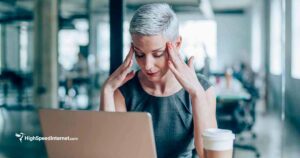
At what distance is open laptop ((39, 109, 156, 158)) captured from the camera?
62 centimetres

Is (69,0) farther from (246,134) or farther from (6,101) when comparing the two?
(246,134)

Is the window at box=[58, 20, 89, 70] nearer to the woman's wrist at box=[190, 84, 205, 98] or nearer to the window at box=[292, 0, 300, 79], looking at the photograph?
the window at box=[292, 0, 300, 79]

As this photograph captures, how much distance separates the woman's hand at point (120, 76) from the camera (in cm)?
86

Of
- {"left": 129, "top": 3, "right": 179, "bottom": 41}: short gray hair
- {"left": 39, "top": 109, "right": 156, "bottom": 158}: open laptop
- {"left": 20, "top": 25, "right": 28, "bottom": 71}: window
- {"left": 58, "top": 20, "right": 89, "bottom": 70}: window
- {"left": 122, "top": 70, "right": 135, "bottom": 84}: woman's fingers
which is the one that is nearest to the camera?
{"left": 39, "top": 109, "right": 156, "bottom": 158}: open laptop

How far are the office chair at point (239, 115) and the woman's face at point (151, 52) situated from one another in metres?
2.59

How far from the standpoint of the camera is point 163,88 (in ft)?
3.02

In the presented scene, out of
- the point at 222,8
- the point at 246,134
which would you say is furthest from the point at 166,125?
the point at 246,134

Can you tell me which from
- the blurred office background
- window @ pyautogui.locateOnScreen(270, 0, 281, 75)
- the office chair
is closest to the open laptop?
the blurred office background

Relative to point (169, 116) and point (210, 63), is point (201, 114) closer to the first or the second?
point (169, 116)

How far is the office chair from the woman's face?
2.59 meters

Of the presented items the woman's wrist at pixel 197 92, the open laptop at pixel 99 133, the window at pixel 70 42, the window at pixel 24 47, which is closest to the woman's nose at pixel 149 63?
the woman's wrist at pixel 197 92

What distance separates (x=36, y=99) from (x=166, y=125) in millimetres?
3709

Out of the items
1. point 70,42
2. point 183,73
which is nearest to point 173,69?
point 183,73

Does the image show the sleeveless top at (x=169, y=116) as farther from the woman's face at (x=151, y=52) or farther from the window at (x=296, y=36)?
the window at (x=296, y=36)
